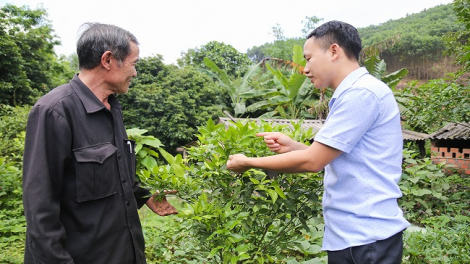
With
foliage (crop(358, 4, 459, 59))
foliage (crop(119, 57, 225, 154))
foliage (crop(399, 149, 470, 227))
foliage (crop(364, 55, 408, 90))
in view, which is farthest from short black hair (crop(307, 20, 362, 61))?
foliage (crop(358, 4, 459, 59))

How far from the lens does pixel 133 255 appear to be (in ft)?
5.88

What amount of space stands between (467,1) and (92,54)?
457 centimetres

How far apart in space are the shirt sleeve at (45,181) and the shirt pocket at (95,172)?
65 millimetres

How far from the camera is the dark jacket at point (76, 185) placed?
1441 mm

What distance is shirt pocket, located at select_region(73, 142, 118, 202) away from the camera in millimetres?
1566

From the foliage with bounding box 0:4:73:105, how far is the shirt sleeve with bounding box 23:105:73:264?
566 inches

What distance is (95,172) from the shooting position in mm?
1604

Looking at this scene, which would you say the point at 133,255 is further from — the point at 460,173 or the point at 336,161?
the point at 460,173

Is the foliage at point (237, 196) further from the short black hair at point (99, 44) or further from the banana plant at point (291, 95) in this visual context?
the banana plant at point (291, 95)

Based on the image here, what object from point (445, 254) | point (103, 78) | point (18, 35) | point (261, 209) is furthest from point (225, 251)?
point (18, 35)

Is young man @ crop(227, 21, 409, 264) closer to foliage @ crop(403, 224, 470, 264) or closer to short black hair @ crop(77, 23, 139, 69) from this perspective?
short black hair @ crop(77, 23, 139, 69)

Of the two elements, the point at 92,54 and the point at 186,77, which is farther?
the point at 186,77

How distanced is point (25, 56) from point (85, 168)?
16932 millimetres

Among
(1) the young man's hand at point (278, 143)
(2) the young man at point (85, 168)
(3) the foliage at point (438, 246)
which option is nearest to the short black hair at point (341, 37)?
(1) the young man's hand at point (278, 143)
